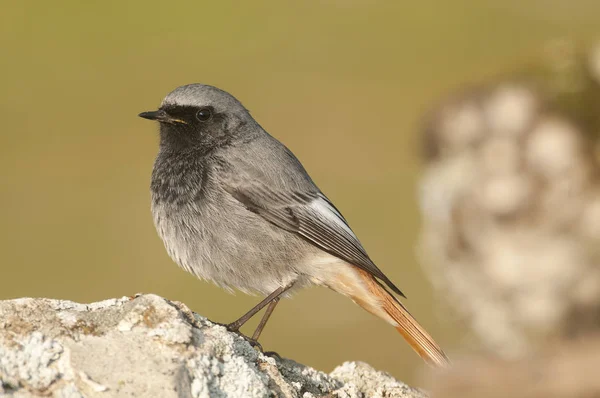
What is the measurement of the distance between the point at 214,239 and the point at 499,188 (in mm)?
1786

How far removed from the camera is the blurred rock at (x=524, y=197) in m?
5.16

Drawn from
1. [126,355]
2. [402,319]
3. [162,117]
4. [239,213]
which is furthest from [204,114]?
[126,355]

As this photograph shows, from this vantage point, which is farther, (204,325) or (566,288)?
(566,288)

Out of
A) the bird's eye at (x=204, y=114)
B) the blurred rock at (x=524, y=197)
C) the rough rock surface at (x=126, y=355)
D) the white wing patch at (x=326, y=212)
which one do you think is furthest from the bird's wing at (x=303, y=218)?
the rough rock surface at (x=126, y=355)

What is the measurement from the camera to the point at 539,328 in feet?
17.6

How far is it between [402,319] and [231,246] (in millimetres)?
1043

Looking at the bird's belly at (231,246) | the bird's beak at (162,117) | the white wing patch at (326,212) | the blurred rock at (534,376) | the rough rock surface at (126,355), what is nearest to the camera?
the blurred rock at (534,376)

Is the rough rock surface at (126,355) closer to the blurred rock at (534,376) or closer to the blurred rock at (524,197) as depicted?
the blurred rock at (534,376)

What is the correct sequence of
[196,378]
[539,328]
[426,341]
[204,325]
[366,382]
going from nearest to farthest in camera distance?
[196,378]
[204,325]
[366,382]
[426,341]
[539,328]

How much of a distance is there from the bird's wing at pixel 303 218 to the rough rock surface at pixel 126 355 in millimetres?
1345

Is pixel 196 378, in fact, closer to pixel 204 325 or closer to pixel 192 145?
pixel 204 325

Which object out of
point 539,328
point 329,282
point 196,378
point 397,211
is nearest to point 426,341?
point 329,282

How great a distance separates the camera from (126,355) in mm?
3035

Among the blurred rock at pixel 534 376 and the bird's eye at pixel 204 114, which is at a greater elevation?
the bird's eye at pixel 204 114
